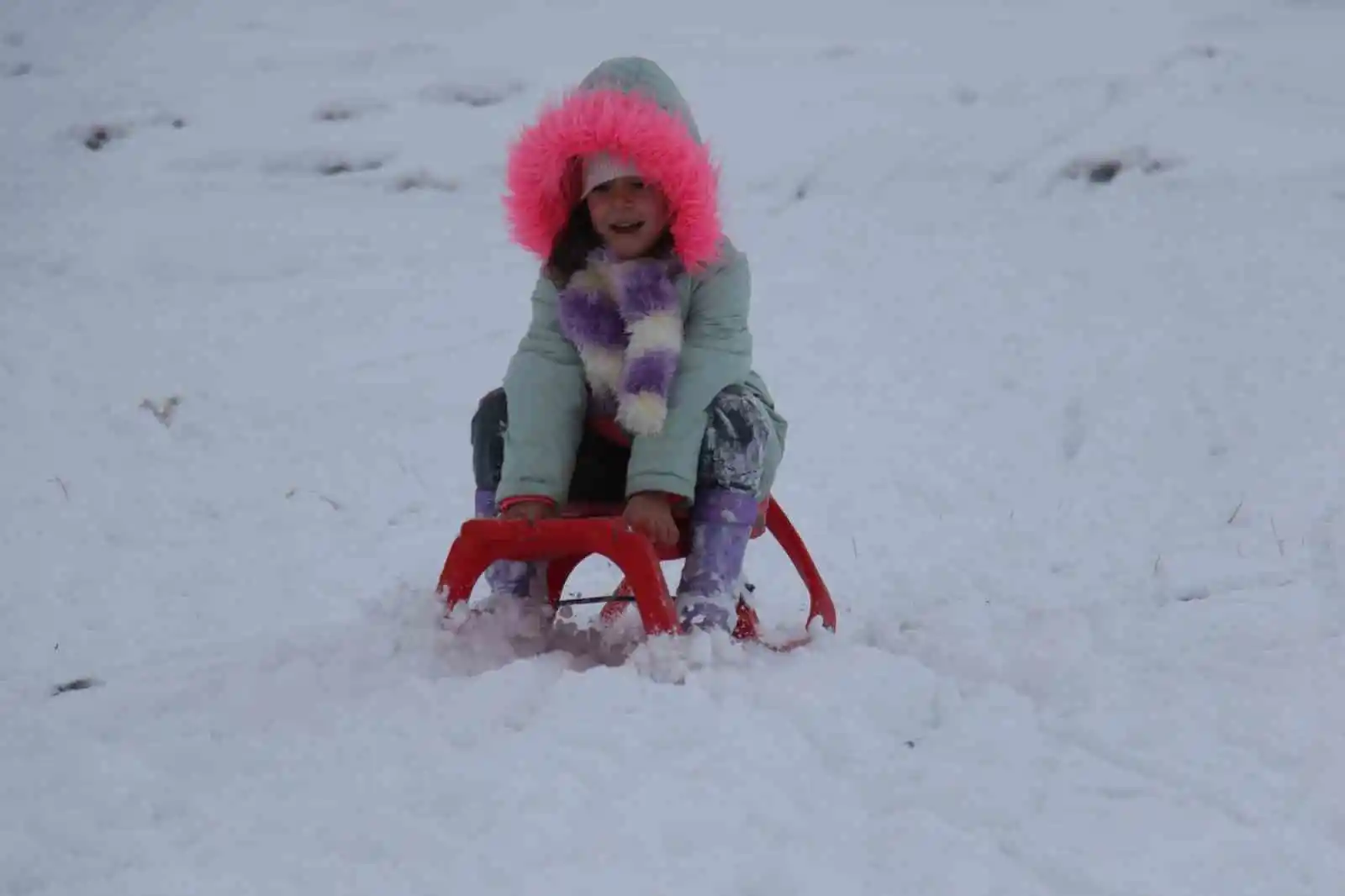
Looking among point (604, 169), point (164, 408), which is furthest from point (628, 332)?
point (164, 408)

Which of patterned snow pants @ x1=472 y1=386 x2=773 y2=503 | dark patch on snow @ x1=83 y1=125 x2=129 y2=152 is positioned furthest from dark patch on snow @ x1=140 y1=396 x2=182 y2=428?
dark patch on snow @ x1=83 y1=125 x2=129 y2=152

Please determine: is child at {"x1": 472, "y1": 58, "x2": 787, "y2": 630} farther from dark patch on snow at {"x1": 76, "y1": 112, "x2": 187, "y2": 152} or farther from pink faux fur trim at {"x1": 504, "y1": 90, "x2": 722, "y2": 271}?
dark patch on snow at {"x1": 76, "y1": 112, "x2": 187, "y2": 152}


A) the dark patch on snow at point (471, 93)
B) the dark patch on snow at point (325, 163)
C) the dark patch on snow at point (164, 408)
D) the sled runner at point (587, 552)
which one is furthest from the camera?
the dark patch on snow at point (471, 93)

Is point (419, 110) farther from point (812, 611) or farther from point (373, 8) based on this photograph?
point (812, 611)

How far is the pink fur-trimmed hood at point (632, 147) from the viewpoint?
2.49 m

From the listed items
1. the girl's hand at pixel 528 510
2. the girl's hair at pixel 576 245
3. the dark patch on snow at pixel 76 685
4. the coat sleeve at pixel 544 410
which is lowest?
the dark patch on snow at pixel 76 685

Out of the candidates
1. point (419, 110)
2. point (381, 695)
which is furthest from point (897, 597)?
point (419, 110)

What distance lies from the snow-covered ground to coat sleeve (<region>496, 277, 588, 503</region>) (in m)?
0.35

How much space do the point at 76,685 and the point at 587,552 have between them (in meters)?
1.23

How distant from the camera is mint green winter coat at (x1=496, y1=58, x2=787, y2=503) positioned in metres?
2.42

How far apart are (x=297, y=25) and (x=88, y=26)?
5.51ft

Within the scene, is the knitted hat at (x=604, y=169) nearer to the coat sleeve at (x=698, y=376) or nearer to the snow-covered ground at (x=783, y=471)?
the coat sleeve at (x=698, y=376)

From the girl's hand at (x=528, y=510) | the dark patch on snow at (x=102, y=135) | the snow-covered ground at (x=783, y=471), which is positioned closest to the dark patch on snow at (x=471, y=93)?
the snow-covered ground at (x=783, y=471)

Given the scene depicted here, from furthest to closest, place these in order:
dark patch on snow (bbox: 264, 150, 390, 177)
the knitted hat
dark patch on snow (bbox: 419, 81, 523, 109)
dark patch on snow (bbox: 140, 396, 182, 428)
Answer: dark patch on snow (bbox: 419, 81, 523, 109) → dark patch on snow (bbox: 264, 150, 390, 177) → dark patch on snow (bbox: 140, 396, 182, 428) → the knitted hat
